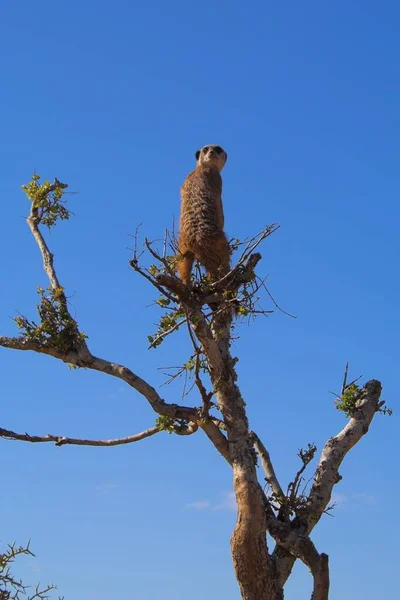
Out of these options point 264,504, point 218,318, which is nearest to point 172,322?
point 218,318

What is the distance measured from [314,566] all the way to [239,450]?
5.44 feet

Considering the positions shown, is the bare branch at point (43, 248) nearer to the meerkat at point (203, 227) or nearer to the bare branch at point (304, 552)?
the meerkat at point (203, 227)

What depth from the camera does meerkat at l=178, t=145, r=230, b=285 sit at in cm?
1159

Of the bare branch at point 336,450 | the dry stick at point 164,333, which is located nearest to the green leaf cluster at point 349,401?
the bare branch at point 336,450

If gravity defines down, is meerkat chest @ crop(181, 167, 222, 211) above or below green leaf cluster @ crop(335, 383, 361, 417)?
above

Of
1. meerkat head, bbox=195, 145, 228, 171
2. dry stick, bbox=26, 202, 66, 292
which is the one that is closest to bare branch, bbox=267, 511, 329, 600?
dry stick, bbox=26, 202, 66, 292

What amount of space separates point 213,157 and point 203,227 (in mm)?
1752

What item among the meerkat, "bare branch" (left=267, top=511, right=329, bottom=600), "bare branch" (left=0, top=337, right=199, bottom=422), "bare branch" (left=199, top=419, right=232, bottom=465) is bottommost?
"bare branch" (left=267, top=511, right=329, bottom=600)

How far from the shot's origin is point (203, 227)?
38.4 ft

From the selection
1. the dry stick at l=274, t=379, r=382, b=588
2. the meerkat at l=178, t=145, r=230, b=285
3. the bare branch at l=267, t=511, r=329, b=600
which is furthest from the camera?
the meerkat at l=178, t=145, r=230, b=285

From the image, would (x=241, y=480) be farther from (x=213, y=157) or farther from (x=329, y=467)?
(x=213, y=157)

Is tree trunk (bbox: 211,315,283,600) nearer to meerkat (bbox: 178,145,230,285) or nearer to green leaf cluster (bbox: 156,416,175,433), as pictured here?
green leaf cluster (bbox: 156,416,175,433)

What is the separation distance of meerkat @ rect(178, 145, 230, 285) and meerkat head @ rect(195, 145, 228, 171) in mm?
282

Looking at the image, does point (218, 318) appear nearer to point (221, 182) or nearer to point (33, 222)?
point (221, 182)
